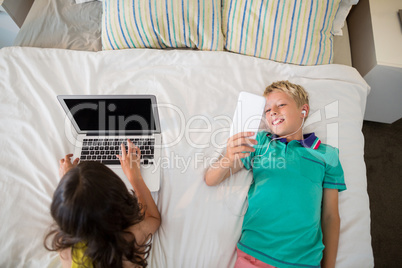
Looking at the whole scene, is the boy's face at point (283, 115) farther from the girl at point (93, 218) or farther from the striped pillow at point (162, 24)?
the girl at point (93, 218)

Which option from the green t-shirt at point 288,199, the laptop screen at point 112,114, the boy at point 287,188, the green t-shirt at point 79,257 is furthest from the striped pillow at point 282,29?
the green t-shirt at point 79,257

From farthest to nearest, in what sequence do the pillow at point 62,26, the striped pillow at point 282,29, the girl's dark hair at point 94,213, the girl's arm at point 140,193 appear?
the pillow at point 62,26 < the striped pillow at point 282,29 < the girl's arm at point 140,193 < the girl's dark hair at point 94,213

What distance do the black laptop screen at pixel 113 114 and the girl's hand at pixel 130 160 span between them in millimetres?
80

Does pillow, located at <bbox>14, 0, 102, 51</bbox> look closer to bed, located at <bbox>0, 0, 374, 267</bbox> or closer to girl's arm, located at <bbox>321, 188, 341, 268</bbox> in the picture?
bed, located at <bbox>0, 0, 374, 267</bbox>

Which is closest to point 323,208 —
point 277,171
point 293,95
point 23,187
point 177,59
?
point 277,171

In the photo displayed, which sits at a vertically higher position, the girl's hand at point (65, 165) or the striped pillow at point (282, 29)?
the striped pillow at point (282, 29)

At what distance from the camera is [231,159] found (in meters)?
1.00

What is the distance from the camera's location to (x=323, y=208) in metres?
1.02

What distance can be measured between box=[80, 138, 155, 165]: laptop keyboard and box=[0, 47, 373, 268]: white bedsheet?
0.22 ft

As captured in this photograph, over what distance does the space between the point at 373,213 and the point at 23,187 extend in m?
1.72

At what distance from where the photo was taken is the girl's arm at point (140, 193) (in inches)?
35.6

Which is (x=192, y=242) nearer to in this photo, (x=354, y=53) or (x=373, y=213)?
(x=373, y=213)

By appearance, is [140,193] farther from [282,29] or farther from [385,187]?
[385,187]

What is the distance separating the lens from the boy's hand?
98 cm
